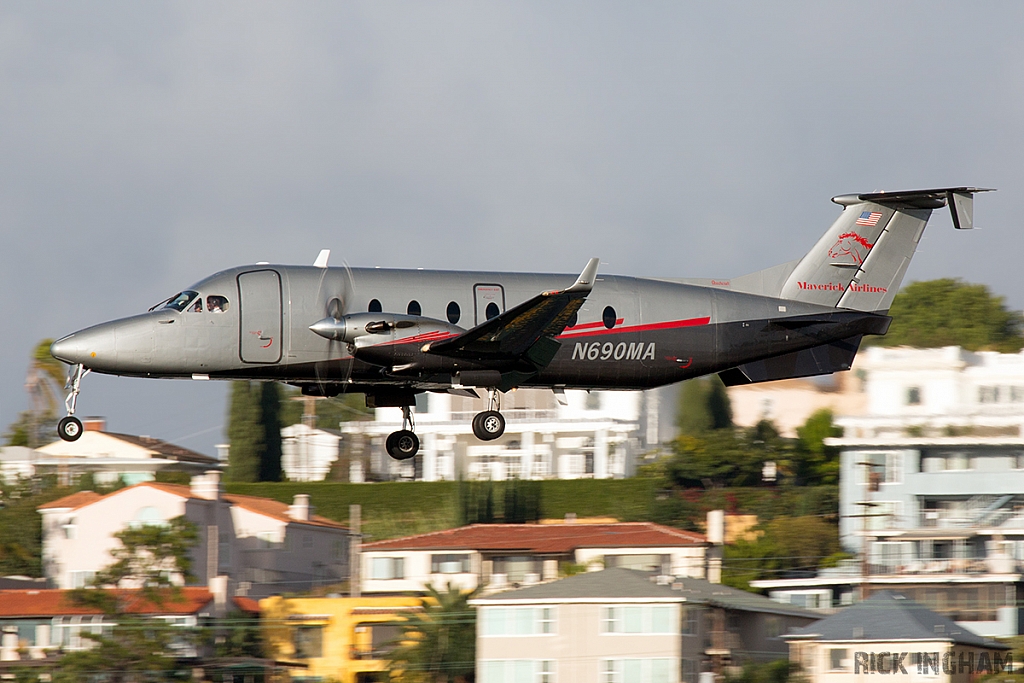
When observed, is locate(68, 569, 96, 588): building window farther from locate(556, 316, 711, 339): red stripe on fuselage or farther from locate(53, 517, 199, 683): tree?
locate(556, 316, 711, 339): red stripe on fuselage

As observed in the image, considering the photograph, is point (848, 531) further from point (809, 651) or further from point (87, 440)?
point (87, 440)

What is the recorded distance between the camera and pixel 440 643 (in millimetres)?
46781

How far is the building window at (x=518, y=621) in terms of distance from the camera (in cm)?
4300

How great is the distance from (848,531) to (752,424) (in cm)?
1390

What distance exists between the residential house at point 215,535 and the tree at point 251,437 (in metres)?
16.7

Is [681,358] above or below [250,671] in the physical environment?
above

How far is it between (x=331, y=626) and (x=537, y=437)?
37305mm

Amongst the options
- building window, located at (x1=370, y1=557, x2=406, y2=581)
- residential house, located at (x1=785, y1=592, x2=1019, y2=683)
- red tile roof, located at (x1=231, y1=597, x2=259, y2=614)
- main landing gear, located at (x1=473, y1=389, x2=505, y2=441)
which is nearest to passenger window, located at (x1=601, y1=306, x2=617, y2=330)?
main landing gear, located at (x1=473, y1=389, x2=505, y2=441)

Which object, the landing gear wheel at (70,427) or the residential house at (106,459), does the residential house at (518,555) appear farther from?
the landing gear wheel at (70,427)

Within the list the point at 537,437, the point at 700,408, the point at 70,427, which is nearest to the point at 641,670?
the point at 70,427

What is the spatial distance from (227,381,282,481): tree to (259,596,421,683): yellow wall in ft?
112

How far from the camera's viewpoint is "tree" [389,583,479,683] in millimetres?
46188

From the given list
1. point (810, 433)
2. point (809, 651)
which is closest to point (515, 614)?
point (809, 651)

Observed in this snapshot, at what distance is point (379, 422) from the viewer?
87125 mm
